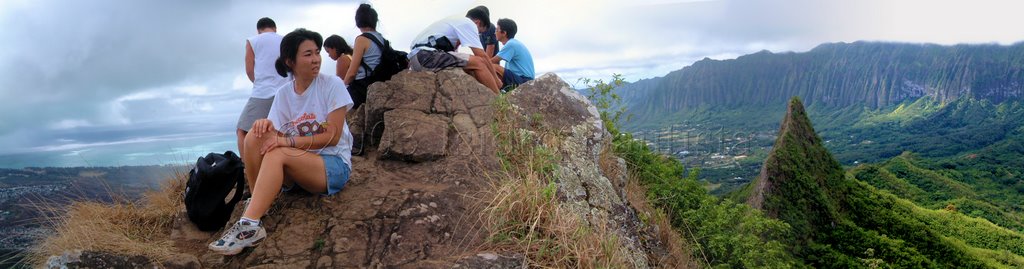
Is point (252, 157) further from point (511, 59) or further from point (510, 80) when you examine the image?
point (511, 59)

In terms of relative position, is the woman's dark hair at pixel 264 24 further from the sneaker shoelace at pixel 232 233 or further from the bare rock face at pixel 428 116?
the sneaker shoelace at pixel 232 233

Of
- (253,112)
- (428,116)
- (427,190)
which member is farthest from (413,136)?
(253,112)

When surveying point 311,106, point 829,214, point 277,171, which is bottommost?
point 829,214

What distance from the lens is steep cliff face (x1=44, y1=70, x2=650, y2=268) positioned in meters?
4.44

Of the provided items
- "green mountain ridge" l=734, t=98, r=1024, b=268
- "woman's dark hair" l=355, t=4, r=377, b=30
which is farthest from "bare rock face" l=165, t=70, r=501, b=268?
"green mountain ridge" l=734, t=98, r=1024, b=268

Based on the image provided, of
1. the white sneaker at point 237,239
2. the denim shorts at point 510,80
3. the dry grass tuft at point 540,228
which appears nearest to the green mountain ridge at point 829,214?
the denim shorts at point 510,80

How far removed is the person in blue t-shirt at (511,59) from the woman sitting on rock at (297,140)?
→ 3.41 meters

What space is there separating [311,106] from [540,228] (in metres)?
1.99

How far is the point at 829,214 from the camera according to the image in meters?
30.1

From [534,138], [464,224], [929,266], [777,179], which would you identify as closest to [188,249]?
[464,224]

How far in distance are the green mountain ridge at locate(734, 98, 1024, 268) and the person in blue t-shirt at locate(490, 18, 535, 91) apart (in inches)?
777

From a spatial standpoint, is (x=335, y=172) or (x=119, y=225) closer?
(x=335, y=172)

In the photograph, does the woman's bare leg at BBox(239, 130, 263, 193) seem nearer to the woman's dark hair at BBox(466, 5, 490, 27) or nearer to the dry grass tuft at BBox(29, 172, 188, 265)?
the dry grass tuft at BBox(29, 172, 188, 265)

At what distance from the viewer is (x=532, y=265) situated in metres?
4.37
